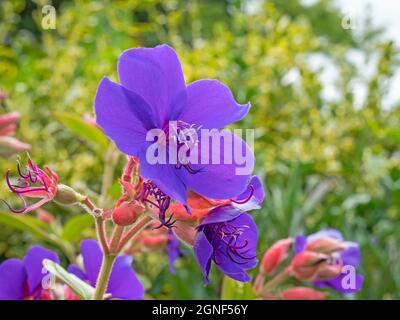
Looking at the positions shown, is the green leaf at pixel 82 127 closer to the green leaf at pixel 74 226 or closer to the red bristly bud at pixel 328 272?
the green leaf at pixel 74 226

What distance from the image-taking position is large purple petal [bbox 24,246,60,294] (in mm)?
522

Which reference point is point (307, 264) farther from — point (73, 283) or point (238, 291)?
point (73, 283)

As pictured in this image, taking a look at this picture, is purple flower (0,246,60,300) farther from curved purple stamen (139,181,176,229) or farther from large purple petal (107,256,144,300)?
curved purple stamen (139,181,176,229)

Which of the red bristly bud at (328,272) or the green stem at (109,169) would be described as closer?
the red bristly bud at (328,272)

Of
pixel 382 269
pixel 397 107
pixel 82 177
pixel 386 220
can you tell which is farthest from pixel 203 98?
pixel 397 107

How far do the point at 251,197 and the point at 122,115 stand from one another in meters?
0.10

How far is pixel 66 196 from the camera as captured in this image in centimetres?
41

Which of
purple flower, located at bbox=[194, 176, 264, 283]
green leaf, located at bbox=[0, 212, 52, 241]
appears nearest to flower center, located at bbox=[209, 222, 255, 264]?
purple flower, located at bbox=[194, 176, 264, 283]

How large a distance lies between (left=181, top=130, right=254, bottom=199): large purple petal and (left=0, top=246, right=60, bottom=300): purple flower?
0.63 ft

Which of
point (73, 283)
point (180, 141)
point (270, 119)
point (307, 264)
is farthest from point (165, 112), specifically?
point (270, 119)

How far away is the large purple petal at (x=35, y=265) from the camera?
52cm

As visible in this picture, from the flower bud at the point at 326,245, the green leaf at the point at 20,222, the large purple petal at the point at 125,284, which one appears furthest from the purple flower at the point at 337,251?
the green leaf at the point at 20,222

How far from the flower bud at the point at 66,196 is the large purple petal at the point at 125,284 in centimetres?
13

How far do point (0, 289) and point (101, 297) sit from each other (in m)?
0.13
